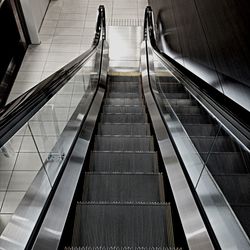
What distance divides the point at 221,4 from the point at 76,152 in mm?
3109

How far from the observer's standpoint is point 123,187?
2.25 metres

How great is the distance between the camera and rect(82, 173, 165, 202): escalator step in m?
2.20

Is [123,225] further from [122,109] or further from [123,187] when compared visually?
[122,109]

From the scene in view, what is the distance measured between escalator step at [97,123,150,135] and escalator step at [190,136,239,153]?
1299 mm

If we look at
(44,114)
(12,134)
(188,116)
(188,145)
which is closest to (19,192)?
(12,134)

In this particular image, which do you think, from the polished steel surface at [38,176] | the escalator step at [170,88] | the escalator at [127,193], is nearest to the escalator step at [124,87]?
the escalator step at [170,88]

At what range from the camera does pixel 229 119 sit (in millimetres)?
1370

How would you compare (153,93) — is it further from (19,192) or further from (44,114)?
(19,192)

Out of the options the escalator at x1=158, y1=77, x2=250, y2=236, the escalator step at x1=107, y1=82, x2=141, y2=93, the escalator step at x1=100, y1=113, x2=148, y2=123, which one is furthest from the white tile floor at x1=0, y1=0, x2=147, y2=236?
the escalator step at x1=107, y1=82, x2=141, y2=93

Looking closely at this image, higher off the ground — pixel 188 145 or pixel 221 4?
pixel 221 4

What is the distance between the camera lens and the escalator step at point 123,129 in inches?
137

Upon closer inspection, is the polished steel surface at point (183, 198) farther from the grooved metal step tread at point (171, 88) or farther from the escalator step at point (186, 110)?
the grooved metal step tread at point (171, 88)

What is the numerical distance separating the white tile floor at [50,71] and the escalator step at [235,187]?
4.16 ft

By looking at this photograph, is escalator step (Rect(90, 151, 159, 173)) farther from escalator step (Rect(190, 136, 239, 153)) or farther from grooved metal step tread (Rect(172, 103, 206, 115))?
grooved metal step tread (Rect(172, 103, 206, 115))
